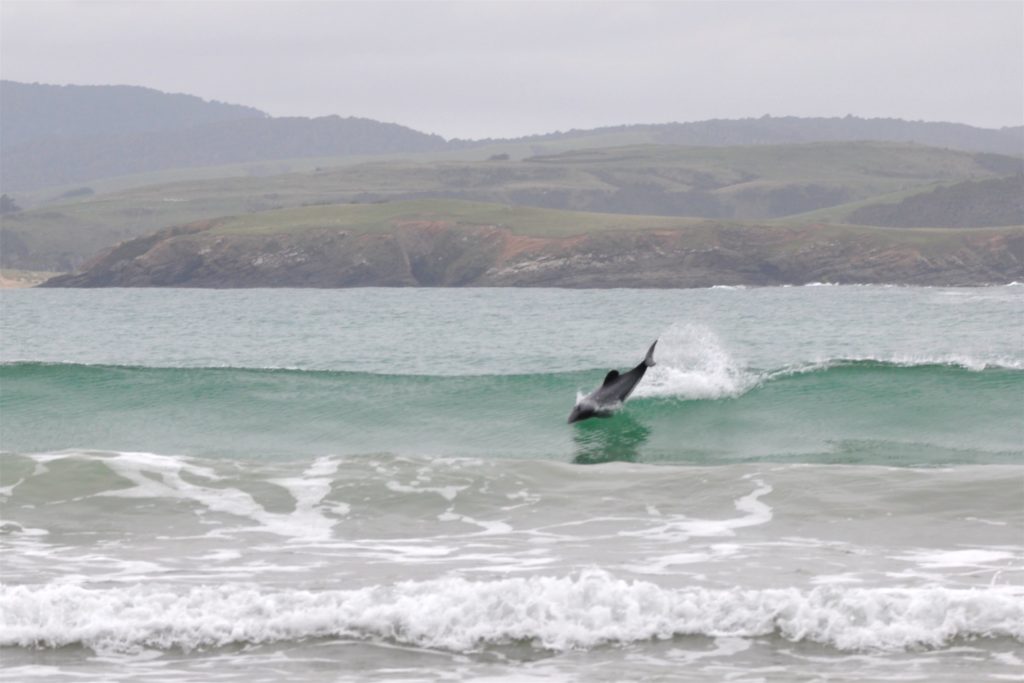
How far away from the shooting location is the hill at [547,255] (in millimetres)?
131125

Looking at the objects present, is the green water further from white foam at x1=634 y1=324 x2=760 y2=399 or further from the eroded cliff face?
the eroded cliff face

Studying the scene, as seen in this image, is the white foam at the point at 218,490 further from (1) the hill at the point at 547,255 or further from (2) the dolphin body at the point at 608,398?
(1) the hill at the point at 547,255

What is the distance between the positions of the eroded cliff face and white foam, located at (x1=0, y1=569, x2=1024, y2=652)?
116553 millimetres

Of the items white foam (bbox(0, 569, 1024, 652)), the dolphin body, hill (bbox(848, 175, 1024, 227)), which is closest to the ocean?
white foam (bbox(0, 569, 1024, 652))

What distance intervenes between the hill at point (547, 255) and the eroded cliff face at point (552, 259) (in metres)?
0.15

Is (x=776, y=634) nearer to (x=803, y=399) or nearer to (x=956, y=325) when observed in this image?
(x=803, y=399)

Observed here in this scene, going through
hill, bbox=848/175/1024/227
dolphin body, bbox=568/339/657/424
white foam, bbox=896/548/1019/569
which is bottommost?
white foam, bbox=896/548/1019/569

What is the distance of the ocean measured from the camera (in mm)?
10625

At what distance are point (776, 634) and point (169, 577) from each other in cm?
530

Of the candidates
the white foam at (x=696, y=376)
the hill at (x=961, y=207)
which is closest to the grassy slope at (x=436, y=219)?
the hill at (x=961, y=207)

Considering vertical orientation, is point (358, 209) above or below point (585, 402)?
above

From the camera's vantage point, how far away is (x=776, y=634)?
1078cm

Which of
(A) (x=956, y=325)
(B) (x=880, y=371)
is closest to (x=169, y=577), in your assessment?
(B) (x=880, y=371)

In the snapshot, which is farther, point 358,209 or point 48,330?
point 358,209
